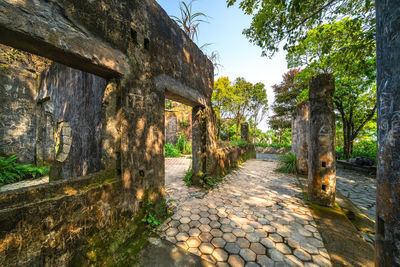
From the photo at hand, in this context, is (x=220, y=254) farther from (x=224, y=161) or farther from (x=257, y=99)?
(x=257, y=99)

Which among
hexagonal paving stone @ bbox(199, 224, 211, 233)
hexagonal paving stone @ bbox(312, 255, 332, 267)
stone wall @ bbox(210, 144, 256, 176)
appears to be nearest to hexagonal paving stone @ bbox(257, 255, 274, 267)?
hexagonal paving stone @ bbox(312, 255, 332, 267)

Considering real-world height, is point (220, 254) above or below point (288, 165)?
below

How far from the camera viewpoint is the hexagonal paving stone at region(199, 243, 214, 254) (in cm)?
186

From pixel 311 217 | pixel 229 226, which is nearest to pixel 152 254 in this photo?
pixel 229 226

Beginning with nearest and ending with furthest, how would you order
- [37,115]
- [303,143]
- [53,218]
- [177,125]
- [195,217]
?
[53,218] < [195,217] < [303,143] < [37,115] < [177,125]

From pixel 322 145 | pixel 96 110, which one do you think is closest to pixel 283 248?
pixel 322 145

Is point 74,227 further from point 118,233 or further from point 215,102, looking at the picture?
point 215,102

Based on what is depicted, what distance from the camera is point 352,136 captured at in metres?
8.38

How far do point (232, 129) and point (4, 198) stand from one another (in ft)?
61.4

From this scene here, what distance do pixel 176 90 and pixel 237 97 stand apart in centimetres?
1058

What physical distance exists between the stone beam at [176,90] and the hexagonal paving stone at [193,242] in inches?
101

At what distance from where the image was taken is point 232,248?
75.1 inches

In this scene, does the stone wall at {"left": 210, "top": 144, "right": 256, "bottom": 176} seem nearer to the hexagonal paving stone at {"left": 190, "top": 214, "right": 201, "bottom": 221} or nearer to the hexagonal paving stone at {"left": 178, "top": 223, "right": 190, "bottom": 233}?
the hexagonal paving stone at {"left": 190, "top": 214, "right": 201, "bottom": 221}

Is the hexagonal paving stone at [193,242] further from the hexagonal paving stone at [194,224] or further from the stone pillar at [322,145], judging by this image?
the stone pillar at [322,145]
